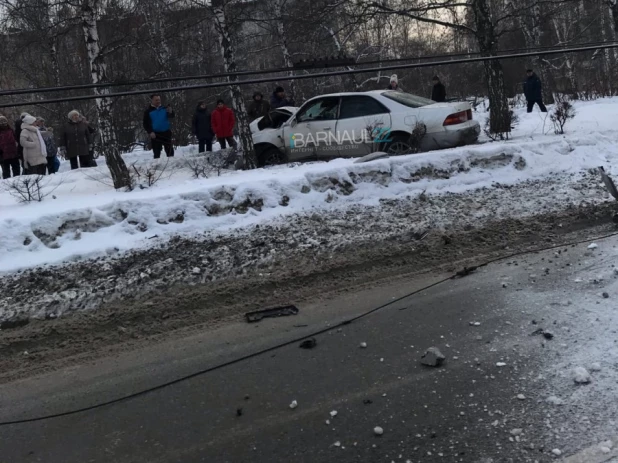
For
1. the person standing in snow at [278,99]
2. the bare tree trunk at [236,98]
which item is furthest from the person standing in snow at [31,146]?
the person standing in snow at [278,99]

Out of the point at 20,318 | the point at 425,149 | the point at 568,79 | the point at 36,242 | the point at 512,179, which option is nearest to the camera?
the point at 20,318

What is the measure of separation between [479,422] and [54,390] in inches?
121

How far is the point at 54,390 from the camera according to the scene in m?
4.32

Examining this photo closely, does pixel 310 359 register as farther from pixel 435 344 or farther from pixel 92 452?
pixel 92 452

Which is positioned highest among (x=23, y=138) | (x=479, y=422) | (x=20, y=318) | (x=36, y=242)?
(x=23, y=138)

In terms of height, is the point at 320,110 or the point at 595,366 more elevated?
the point at 320,110

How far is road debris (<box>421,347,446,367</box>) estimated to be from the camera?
409cm

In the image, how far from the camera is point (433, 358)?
412 centimetres

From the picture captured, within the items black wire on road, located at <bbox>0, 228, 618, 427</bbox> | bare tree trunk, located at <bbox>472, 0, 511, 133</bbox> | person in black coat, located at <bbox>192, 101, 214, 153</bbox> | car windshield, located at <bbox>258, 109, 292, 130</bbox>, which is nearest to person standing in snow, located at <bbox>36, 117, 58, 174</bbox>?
person in black coat, located at <bbox>192, 101, 214, 153</bbox>

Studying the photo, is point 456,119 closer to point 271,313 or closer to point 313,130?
point 313,130

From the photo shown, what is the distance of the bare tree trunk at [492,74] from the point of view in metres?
13.9

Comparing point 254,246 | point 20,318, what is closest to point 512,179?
point 254,246

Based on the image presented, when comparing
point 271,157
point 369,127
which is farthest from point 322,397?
point 271,157

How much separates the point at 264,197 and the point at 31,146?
773 cm
